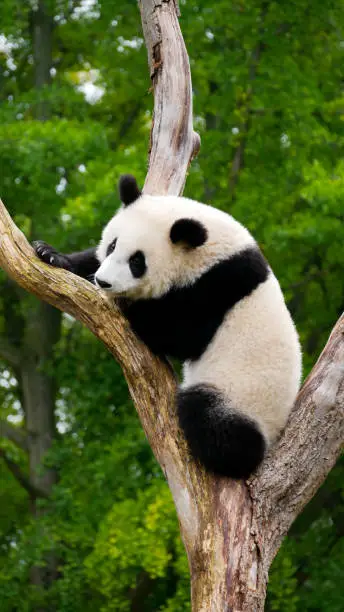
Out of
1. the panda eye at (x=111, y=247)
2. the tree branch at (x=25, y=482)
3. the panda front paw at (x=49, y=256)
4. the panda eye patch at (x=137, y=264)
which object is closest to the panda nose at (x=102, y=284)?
the panda eye patch at (x=137, y=264)

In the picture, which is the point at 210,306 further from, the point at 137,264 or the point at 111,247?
the point at 111,247

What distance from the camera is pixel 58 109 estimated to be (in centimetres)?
1472

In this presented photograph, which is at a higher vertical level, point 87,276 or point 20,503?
point 87,276

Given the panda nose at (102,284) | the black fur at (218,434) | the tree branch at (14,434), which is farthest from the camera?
the tree branch at (14,434)

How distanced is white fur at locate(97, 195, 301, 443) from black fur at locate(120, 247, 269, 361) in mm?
46

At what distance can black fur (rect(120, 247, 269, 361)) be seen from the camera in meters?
4.86

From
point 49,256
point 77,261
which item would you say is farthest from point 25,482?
point 49,256

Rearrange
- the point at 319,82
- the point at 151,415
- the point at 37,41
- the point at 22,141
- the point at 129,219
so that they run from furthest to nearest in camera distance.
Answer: the point at 37,41, the point at 319,82, the point at 22,141, the point at 129,219, the point at 151,415

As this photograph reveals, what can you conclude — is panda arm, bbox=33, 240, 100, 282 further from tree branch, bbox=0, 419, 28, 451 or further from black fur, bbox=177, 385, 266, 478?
tree branch, bbox=0, 419, 28, 451

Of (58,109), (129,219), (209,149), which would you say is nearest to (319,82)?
(209,149)

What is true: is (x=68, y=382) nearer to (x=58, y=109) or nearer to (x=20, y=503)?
(x=20, y=503)

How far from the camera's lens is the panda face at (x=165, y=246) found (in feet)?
15.9

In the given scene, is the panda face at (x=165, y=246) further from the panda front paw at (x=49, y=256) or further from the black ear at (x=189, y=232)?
the panda front paw at (x=49, y=256)

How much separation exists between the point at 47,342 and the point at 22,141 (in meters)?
4.53
